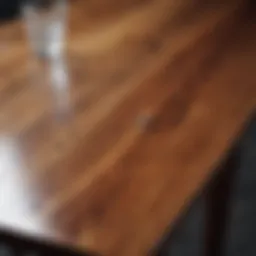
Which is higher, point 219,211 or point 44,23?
point 44,23

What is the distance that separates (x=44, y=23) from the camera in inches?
53.7

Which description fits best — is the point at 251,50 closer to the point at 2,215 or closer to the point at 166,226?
the point at 166,226

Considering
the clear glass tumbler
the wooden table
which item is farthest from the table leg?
the clear glass tumbler

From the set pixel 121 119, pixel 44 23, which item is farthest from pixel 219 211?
pixel 44 23

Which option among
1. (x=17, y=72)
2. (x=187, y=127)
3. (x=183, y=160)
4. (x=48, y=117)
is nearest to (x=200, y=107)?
(x=187, y=127)

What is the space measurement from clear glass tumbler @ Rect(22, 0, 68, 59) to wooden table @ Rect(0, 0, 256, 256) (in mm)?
35

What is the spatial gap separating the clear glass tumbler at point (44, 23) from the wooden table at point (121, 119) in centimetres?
4

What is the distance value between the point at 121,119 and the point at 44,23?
1.15 feet

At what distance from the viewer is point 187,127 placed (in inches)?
44.6

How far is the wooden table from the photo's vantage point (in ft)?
3.02

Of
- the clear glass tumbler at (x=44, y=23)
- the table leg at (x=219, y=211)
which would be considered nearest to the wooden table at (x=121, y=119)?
the clear glass tumbler at (x=44, y=23)

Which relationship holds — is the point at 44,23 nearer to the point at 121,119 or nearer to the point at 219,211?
the point at 121,119

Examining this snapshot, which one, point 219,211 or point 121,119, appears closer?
point 121,119

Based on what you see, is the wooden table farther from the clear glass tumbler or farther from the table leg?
the table leg
